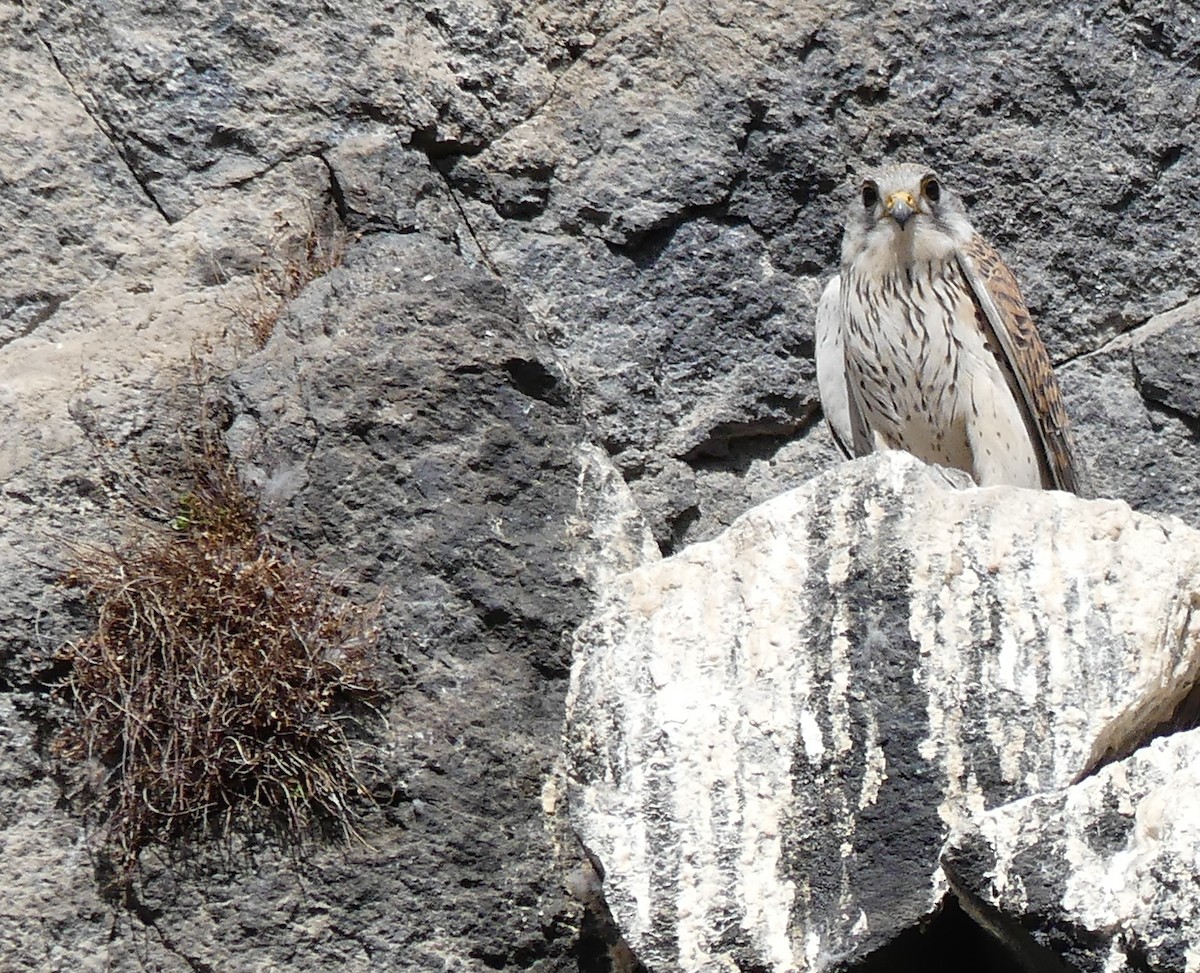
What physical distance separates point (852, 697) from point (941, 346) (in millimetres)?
1374

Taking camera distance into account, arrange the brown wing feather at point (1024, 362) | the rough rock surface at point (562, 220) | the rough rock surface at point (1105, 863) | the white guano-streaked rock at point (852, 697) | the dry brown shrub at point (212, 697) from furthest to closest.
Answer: the brown wing feather at point (1024, 362) → the rough rock surface at point (562, 220) → the dry brown shrub at point (212, 697) → the white guano-streaked rock at point (852, 697) → the rough rock surface at point (1105, 863)

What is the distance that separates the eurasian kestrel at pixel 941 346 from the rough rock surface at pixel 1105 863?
138 centimetres

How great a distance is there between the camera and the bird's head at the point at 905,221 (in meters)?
4.08

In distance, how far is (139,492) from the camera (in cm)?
376

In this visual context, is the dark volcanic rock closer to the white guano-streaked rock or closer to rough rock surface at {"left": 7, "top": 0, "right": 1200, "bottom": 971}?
rough rock surface at {"left": 7, "top": 0, "right": 1200, "bottom": 971}

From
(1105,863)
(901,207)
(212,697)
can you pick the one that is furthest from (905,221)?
(212,697)

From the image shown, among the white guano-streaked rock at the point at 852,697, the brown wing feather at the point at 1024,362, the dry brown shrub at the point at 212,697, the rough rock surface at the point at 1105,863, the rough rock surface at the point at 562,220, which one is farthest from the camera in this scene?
the brown wing feather at the point at 1024,362

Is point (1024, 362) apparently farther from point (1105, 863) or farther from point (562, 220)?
point (1105, 863)

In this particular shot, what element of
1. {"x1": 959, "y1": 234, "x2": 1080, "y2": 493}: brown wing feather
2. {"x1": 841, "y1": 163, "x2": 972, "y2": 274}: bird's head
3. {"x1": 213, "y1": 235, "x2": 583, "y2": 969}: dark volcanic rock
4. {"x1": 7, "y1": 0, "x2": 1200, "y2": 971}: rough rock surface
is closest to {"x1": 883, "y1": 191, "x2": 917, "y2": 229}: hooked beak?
{"x1": 841, "y1": 163, "x2": 972, "y2": 274}: bird's head

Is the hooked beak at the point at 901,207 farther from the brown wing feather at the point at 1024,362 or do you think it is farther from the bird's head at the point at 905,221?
the brown wing feather at the point at 1024,362

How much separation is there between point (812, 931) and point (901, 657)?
519 millimetres

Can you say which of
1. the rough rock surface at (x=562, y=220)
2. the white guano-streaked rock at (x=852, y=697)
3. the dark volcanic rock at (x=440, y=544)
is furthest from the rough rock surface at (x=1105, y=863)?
the rough rock surface at (x=562, y=220)

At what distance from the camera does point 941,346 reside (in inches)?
162

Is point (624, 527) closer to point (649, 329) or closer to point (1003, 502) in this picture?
point (649, 329)
